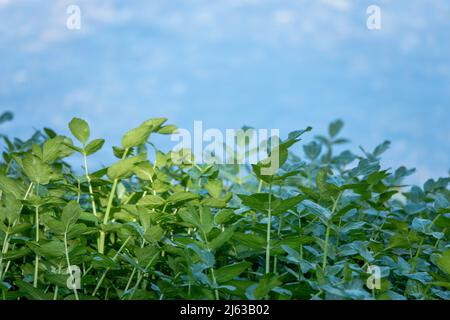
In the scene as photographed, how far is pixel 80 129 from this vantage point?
100cm

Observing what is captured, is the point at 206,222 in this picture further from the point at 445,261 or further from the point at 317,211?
the point at 445,261

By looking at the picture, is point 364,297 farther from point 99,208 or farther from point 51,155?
point 99,208

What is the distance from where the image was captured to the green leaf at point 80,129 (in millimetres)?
989

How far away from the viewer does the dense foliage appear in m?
0.79

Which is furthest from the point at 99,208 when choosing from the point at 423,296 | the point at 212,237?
the point at 423,296

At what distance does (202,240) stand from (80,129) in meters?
0.29

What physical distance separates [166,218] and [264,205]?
0.14m

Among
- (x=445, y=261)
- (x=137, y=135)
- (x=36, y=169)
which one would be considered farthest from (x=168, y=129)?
(x=445, y=261)

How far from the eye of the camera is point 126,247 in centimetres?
94

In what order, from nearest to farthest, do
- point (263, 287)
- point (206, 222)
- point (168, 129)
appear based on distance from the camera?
point (263, 287)
point (206, 222)
point (168, 129)

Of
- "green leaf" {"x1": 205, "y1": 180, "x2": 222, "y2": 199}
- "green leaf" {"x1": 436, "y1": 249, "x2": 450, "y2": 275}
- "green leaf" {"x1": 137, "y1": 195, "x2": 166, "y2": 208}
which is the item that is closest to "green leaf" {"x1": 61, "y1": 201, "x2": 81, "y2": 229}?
"green leaf" {"x1": 137, "y1": 195, "x2": 166, "y2": 208}

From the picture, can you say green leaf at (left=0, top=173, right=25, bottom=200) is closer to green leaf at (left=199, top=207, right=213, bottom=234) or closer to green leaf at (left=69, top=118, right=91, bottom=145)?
green leaf at (left=69, top=118, right=91, bottom=145)

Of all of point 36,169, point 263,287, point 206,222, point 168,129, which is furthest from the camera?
point 168,129
